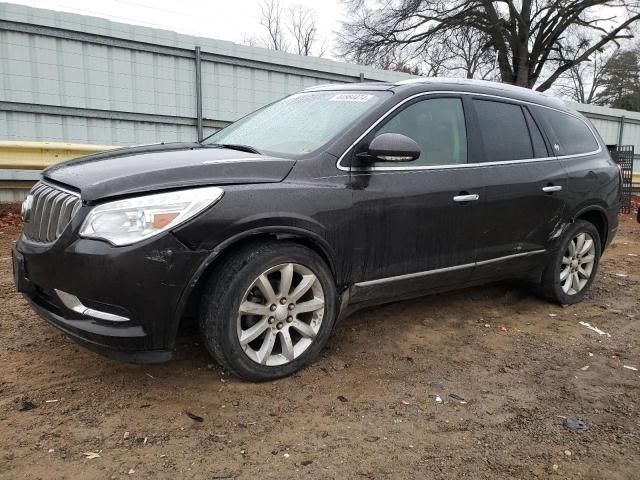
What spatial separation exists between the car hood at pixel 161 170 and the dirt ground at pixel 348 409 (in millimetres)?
942

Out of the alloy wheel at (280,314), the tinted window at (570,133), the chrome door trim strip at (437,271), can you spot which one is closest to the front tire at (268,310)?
the alloy wheel at (280,314)

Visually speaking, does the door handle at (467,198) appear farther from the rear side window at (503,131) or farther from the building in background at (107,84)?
the building in background at (107,84)

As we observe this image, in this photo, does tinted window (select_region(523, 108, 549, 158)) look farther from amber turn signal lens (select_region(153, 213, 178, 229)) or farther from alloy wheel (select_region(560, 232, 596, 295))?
amber turn signal lens (select_region(153, 213, 178, 229))

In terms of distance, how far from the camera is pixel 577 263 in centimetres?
466

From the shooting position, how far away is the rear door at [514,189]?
381 centimetres

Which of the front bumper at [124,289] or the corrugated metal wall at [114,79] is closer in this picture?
the front bumper at [124,289]

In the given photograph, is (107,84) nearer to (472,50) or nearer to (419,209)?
(419,209)

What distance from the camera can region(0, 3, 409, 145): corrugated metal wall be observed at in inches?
304

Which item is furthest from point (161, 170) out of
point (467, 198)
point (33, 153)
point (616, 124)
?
point (616, 124)

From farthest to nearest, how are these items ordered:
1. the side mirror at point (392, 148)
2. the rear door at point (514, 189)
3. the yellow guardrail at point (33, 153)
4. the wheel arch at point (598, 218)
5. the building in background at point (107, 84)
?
the building in background at point (107, 84)
the yellow guardrail at point (33, 153)
the wheel arch at point (598, 218)
the rear door at point (514, 189)
the side mirror at point (392, 148)

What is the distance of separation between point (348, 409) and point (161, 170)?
61.1 inches

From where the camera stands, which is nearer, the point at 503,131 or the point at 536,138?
the point at 503,131

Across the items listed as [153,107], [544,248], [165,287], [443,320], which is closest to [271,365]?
[165,287]

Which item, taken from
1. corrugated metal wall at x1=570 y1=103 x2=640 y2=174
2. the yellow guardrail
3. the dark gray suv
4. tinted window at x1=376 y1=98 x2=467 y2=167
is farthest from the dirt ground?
corrugated metal wall at x1=570 y1=103 x2=640 y2=174
